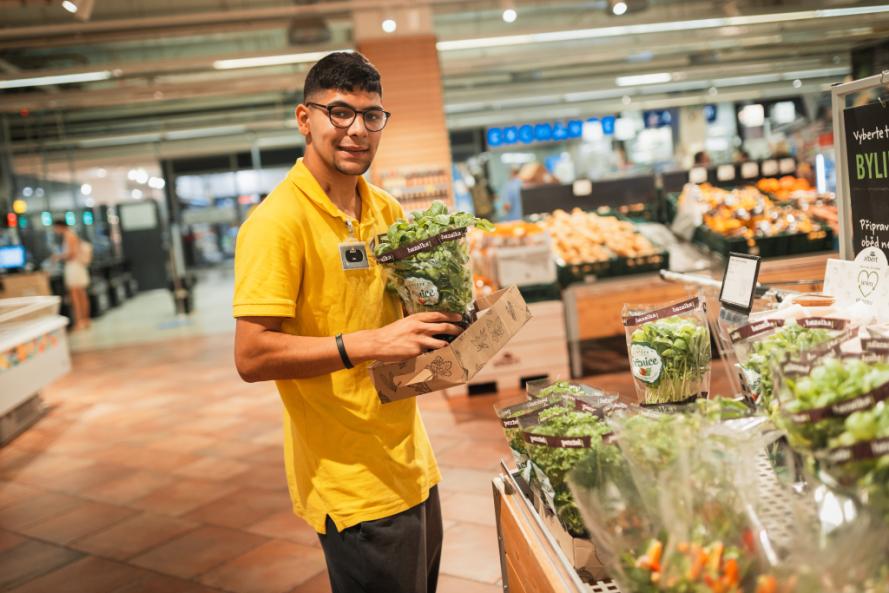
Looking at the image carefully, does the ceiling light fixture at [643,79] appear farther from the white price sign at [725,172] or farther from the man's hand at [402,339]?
the man's hand at [402,339]

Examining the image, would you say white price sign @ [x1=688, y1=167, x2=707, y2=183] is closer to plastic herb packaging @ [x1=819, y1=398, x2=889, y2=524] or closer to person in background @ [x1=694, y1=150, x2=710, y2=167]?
person in background @ [x1=694, y1=150, x2=710, y2=167]

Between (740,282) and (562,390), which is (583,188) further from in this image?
(562,390)

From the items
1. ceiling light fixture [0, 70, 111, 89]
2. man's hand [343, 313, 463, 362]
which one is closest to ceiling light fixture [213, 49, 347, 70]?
ceiling light fixture [0, 70, 111, 89]

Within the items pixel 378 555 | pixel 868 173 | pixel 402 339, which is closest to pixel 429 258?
pixel 402 339

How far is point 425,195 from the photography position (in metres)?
8.55

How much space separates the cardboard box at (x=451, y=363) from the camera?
146 cm

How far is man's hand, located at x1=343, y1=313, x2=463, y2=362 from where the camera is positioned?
145 cm

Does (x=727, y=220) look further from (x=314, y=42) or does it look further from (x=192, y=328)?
(x=192, y=328)

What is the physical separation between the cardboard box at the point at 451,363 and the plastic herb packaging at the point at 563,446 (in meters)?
0.18

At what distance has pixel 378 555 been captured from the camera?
1.61m

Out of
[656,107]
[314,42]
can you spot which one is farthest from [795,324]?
[656,107]

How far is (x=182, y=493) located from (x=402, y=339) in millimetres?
3335

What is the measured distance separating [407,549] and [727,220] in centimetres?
484

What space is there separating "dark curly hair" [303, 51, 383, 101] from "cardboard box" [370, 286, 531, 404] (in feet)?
1.88
